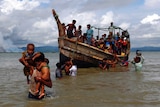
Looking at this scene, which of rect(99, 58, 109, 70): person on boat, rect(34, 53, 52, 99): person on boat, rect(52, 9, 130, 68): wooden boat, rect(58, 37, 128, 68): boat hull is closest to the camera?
rect(34, 53, 52, 99): person on boat

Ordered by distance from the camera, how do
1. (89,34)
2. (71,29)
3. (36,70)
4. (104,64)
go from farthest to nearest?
(89,34)
(104,64)
(71,29)
(36,70)

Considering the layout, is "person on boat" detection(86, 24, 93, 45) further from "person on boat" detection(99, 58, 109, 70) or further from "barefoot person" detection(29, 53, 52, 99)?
"barefoot person" detection(29, 53, 52, 99)

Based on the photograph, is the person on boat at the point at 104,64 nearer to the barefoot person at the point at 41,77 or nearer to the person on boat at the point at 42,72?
the barefoot person at the point at 41,77

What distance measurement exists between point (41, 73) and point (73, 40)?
931 cm

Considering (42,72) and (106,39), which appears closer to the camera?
(42,72)

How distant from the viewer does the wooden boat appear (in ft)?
51.4

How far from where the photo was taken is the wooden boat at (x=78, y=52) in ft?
51.4

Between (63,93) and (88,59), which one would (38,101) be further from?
(88,59)

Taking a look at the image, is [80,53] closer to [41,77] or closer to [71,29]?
[71,29]

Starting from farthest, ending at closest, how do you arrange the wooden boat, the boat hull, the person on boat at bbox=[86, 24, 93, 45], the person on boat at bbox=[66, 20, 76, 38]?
the person on boat at bbox=[86, 24, 93, 45] → the person on boat at bbox=[66, 20, 76, 38] → the boat hull → the wooden boat

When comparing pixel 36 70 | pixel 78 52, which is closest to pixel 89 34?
pixel 78 52

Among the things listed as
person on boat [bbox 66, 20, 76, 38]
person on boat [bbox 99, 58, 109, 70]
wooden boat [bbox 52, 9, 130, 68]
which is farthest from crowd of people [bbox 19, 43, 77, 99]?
person on boat [bbox 99, 58, 109, 70]

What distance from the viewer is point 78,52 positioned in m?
16.0

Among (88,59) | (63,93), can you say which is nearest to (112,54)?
(88,59)
